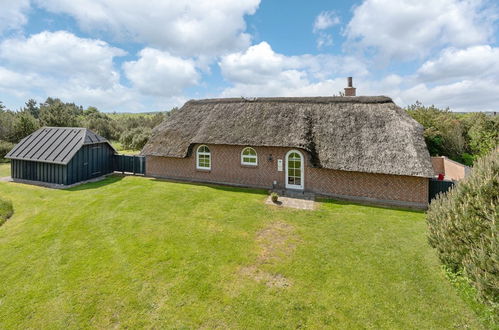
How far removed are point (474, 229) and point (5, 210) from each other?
17.0m

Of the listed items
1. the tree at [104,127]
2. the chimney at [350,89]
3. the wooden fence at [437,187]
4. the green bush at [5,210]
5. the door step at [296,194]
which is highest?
the tree at [104,127]

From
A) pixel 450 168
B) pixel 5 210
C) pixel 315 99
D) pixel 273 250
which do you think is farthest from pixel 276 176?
pixel 450 168

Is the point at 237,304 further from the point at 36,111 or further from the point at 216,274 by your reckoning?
the point at 36,111

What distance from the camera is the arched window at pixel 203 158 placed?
1606cm

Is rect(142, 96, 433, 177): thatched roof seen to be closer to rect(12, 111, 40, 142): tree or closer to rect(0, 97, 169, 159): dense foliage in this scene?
rect(0, 97, 169, 159): dense foliage

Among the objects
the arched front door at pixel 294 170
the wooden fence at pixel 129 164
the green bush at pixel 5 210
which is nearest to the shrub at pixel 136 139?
the wooden fence at pixel 129 164

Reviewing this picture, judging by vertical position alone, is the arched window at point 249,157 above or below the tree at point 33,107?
below

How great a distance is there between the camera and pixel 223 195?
13.5 meters

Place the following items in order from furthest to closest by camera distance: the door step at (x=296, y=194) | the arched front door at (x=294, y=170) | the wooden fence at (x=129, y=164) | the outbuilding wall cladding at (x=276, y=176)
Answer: the wooden fence at (x=129, y=164), the arched front door at (x=294, y=170), the door step at (x=296, y=194), the outbuilding wall cladding at (x=276, y=176)

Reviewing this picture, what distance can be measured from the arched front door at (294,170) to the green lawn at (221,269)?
106 inches

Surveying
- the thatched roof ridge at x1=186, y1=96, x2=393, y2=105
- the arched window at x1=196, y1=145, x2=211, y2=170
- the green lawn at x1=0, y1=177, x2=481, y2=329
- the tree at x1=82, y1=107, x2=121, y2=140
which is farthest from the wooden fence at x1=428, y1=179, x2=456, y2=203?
the tree at x1=82, y1=107, x2=121, y2=140

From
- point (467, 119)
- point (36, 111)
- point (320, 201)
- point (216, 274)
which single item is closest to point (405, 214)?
point (320, 201)

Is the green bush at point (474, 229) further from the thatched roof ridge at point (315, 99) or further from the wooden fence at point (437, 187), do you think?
the thatched roof ridge at point (315, 99)

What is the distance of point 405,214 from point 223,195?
8.42 metres
